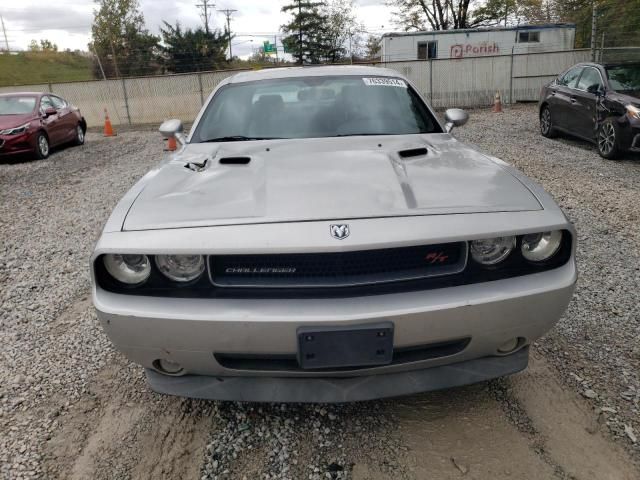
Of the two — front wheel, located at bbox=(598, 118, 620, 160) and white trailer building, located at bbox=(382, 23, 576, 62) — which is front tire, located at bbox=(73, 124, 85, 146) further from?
white trailer building, located at bbox=(382, 23, 576, 62)

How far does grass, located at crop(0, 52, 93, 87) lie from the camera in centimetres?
4800

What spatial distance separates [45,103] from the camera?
453 inches

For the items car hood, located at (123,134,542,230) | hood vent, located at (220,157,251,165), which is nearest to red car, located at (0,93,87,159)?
car hood, located at (123,134,542,230)

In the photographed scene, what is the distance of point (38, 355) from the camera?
10.0ft

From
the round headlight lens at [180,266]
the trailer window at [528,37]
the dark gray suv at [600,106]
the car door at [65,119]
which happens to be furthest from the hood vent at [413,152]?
the trailer window at [528,37]

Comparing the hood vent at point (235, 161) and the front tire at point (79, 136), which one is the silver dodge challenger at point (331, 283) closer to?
the hood vent at point (235, 161)

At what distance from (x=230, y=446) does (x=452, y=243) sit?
125 cm

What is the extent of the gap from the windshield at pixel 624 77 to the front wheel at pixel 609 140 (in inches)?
24.6

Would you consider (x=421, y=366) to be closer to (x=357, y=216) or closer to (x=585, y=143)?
(x=357, y=216)

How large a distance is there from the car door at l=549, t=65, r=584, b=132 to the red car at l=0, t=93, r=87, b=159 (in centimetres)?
1017

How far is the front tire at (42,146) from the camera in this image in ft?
34.8

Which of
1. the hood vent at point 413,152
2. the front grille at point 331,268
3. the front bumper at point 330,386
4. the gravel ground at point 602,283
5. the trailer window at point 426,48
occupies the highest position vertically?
the trailer window at point 426,48

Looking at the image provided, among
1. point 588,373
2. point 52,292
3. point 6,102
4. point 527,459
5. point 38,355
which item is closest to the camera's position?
point 527,459

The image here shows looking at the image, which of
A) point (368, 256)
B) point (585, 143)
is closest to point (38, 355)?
point (368, 256)
